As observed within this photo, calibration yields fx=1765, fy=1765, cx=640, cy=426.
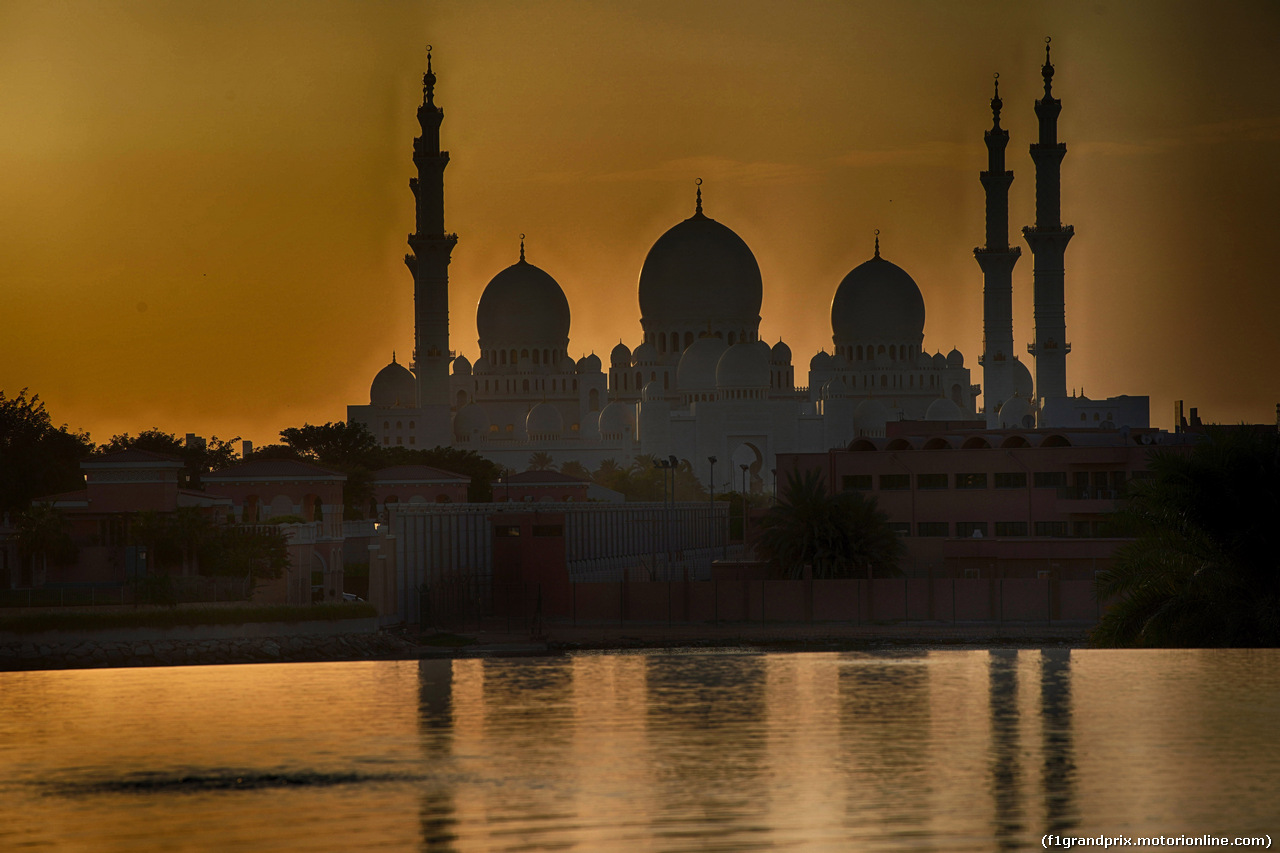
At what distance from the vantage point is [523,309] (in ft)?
335

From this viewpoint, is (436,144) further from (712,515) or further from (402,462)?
(712,515)

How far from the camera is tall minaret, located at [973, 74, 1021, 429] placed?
287ft

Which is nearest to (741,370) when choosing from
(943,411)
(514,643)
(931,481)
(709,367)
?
(709,367)

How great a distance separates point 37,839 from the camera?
39.6 feet

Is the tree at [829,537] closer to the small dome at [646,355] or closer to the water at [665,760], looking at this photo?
the water at [665,760]

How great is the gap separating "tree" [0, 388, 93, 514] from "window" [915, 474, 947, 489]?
72.6 feet

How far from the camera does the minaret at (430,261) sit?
77.8 metres

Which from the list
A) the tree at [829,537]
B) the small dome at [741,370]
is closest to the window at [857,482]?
the tree at [829,537]

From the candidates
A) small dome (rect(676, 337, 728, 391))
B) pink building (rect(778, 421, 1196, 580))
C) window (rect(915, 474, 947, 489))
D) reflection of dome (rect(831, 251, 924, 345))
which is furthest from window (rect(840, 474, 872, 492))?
reflection of dome (rect(831, 251, 924, 345))

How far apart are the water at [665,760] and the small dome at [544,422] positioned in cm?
7714

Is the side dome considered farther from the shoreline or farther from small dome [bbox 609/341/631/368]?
the shoreline

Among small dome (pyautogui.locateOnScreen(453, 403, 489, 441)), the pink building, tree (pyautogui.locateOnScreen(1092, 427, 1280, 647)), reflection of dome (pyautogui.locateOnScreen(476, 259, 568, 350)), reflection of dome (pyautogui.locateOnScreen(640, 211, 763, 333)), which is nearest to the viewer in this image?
tree (pyautogui.locateOnScreen(1092, 427, 1280, 647))

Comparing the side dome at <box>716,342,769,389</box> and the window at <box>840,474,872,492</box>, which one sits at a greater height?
the side dome at <box>716,342,769,389</box>

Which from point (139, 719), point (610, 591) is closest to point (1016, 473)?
point (610, 591)
